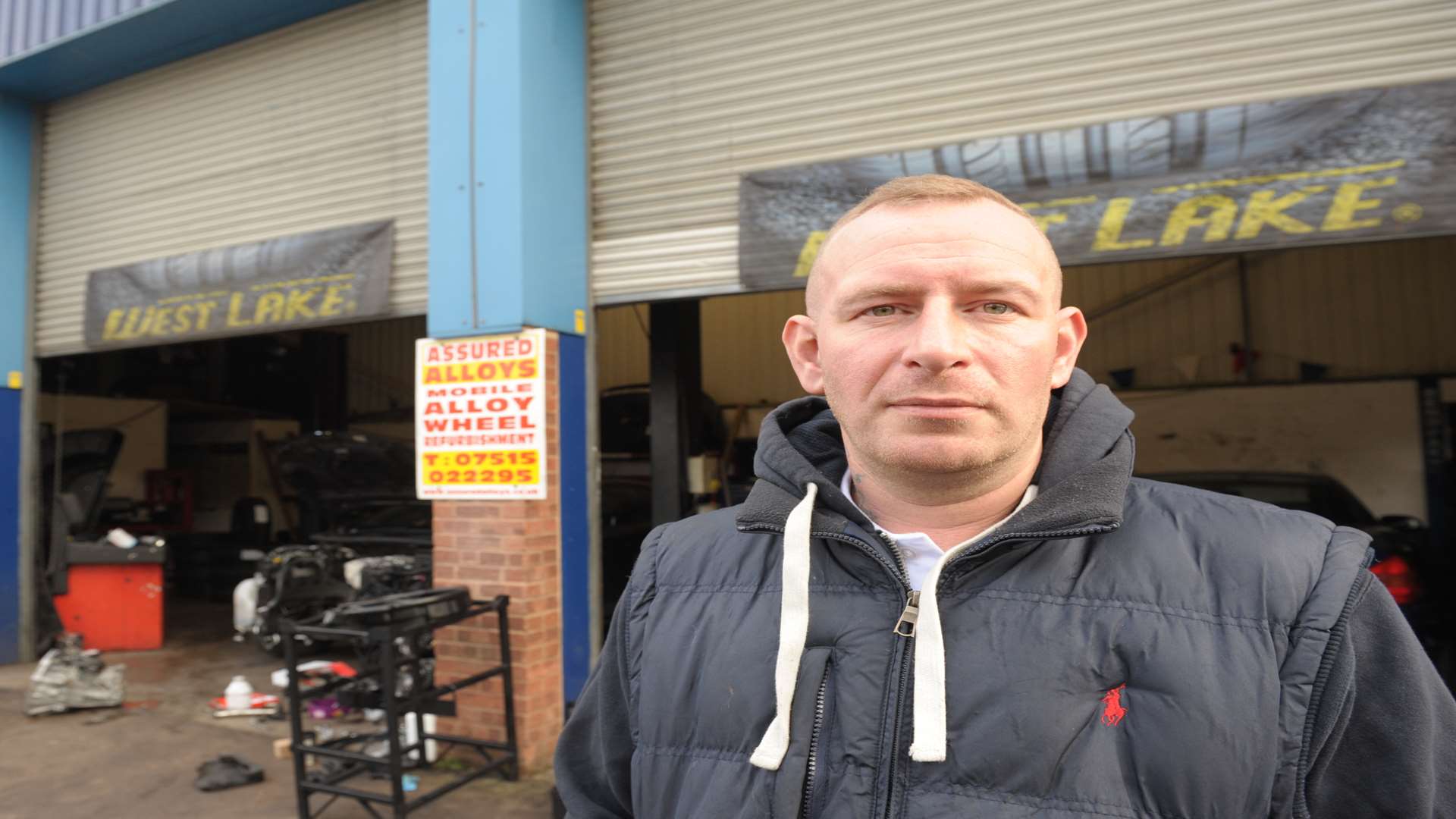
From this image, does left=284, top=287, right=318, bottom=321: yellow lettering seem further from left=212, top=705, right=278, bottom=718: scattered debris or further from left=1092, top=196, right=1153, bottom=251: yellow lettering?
left=1092, top=196, right=1153, bottom=251: yellow lettering

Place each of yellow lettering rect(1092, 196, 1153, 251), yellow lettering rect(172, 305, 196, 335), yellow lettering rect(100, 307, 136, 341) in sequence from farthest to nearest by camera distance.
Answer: yellow lettering rect(100, 307, 136, 341)
yellow lettering rect(172, 305, 196, 335)
yellow lettering rect(1092, 196, 1153, 251)

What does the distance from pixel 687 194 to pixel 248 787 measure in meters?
4.12

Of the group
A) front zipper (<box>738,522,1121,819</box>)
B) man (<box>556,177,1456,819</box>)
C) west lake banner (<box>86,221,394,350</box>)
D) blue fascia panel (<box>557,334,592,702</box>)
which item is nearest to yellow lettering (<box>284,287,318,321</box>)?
west lake banner (<box>86,221,394,350</box>)

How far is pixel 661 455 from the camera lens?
6039 mm

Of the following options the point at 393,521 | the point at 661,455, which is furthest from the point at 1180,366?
the point at 393,521

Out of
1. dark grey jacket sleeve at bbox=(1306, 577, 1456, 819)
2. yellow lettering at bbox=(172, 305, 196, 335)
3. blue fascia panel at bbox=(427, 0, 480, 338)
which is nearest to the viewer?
dark grey jacket sleeve at bbox=(1306, 577, 1456, 819)

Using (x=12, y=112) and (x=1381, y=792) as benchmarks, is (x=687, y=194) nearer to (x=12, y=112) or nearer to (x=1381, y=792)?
(x=1381, y=792)

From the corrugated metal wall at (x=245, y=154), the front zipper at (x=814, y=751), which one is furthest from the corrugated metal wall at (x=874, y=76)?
the front zipper at (x=814, y=751)

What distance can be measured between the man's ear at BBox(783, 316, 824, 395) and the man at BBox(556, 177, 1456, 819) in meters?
0.02

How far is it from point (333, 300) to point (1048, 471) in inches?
225

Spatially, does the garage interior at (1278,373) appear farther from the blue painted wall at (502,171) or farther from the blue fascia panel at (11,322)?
the blue fascia panel at (11,322)

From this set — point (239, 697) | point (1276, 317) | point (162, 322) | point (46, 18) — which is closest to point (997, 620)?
point (239, 697)

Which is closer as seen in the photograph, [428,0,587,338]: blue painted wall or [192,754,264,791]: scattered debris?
[192,754,264,791]: scattered debris

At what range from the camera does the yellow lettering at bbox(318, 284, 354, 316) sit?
5963mm
